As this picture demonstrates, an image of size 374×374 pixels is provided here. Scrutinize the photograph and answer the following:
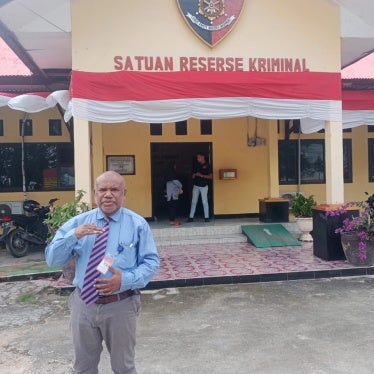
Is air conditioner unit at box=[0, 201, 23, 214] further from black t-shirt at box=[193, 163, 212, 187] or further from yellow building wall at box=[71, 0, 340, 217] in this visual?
yellow building wall at box=[71, 0, 340, 217]

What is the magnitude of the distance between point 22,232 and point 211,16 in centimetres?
521

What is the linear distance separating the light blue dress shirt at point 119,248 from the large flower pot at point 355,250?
16.6 ft

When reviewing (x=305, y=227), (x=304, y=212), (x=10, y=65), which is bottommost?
(x=305, y=227)

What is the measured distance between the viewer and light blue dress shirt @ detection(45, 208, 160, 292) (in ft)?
8.67

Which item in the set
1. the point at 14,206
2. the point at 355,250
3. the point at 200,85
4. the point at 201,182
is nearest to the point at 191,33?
the point at 200,85

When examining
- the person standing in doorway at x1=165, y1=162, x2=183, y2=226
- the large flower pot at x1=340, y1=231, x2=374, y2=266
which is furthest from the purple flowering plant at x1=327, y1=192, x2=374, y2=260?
the person standing in doorway at x1=165, y1=162, x2=183, y2=226

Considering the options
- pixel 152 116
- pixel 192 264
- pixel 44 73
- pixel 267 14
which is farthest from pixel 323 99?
pixel 44 73

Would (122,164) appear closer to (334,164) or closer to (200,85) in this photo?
(200,85)

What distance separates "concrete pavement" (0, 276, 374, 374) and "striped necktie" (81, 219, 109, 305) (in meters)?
1.30

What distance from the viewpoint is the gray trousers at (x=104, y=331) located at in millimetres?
2656

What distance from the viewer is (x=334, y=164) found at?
7.61m

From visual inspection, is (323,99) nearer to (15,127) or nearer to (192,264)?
(192,264)

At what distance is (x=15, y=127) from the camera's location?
1043 centimetres

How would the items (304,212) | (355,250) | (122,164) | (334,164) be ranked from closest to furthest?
(355,250) < (334,164) < (304,212) < (122,164)
